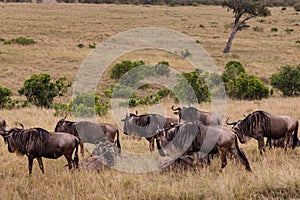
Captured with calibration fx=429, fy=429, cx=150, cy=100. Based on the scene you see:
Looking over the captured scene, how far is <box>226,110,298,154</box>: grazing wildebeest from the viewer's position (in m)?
7.65

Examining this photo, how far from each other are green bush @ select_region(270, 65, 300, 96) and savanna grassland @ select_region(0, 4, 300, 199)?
1.71 ft

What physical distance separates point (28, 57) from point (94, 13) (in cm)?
2709

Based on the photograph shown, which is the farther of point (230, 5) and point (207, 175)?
point (230, 5)

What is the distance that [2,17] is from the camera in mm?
45344

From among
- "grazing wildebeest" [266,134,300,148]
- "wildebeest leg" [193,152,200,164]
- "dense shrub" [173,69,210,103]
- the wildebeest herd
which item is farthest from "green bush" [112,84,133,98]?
"wildebeest leg" [193,152,200,164]

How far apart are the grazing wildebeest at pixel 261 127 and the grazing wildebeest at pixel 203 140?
0.96m

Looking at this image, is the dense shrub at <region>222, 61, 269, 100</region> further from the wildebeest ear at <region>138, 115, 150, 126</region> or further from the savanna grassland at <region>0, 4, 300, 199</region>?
the wildebeest ear at <region>138, 115, 150, 126</region>

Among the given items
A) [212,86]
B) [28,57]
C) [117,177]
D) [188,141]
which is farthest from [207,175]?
[28,57]

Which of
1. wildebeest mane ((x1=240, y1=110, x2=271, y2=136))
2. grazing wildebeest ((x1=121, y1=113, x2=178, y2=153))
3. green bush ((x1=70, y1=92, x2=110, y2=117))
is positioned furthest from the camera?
green bush ((x1=70, y1=92, x2=110, y2=117))

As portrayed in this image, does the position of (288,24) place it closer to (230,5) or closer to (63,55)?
(230,5)

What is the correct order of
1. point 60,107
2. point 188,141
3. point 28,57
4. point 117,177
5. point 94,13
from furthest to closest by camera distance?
point 94,13 → point 28,57 → point 60,107 → point 188,141 → point 117,177

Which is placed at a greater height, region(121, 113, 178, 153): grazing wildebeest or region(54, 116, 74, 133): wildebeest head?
region(54, 116, 74, 133): wildebeest head

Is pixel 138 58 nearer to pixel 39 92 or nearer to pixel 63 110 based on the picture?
pixel 39 92

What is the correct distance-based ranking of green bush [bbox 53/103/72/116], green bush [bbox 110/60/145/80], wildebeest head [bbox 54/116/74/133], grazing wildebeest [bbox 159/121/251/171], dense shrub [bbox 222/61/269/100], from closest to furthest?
grazing wildebeest [bbox 159/121/251/171] → wildebeest head [bbox 54/116/74/133] → green bush [bbox 53/103/72/116] → dense shrub [bbox 222/61/269/100] → green bush [bbox 110/60/145/80]
